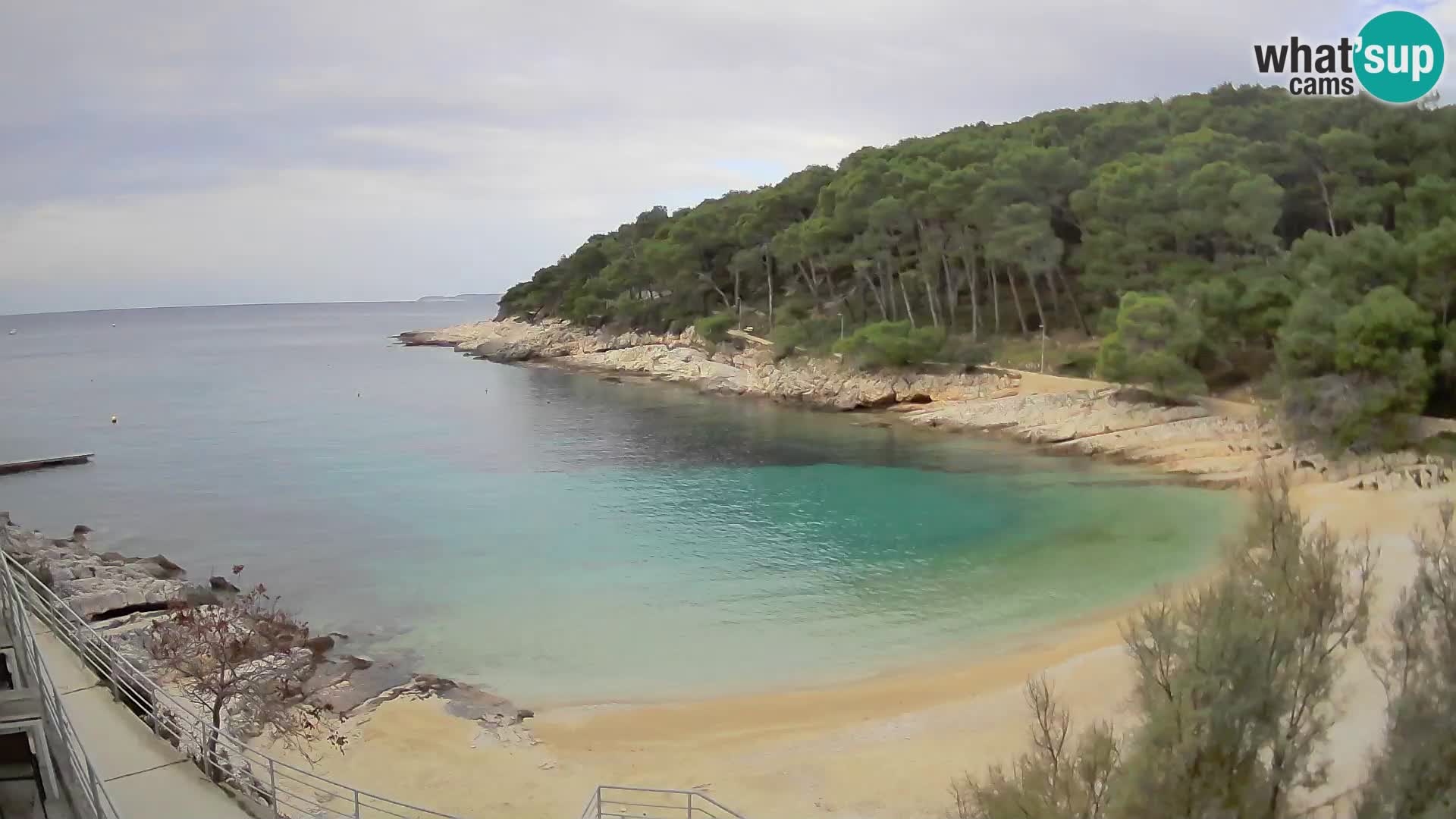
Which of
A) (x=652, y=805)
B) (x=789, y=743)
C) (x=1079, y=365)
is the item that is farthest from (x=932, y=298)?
(x=652, y=805)

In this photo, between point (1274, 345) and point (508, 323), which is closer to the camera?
point (1274, 345)

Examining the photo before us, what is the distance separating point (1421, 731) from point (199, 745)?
9.43m

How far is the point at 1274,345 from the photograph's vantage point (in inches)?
1091

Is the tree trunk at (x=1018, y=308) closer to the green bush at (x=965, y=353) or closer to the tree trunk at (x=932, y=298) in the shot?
the green bush at (x=965, y=353)

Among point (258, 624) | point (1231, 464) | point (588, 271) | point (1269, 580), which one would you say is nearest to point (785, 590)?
Answer: point (258, 624)

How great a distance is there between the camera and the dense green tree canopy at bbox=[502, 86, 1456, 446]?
2606 cm

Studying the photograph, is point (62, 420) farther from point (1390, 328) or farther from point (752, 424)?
point (1390, 328)

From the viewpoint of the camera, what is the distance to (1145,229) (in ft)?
113

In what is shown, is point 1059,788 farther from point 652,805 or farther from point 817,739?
point 817,739

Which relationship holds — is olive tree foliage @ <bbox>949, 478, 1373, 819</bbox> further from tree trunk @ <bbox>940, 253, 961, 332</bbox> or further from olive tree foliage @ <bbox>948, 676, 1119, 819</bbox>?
tree trunk @ <bbox>940, 253, 961, 332</bbox>

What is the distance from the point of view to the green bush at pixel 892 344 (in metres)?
38.3

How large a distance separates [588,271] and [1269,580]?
225 ft

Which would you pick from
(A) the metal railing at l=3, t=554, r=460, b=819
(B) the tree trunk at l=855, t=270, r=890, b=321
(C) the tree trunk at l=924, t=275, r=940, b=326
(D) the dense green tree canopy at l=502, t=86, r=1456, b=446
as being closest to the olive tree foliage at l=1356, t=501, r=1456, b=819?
(A) the metal railing at l=3, t=554, r=460, b=819

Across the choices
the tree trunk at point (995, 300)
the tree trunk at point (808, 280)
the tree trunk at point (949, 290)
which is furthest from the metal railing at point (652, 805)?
the tree trunk at point (808, 280)
